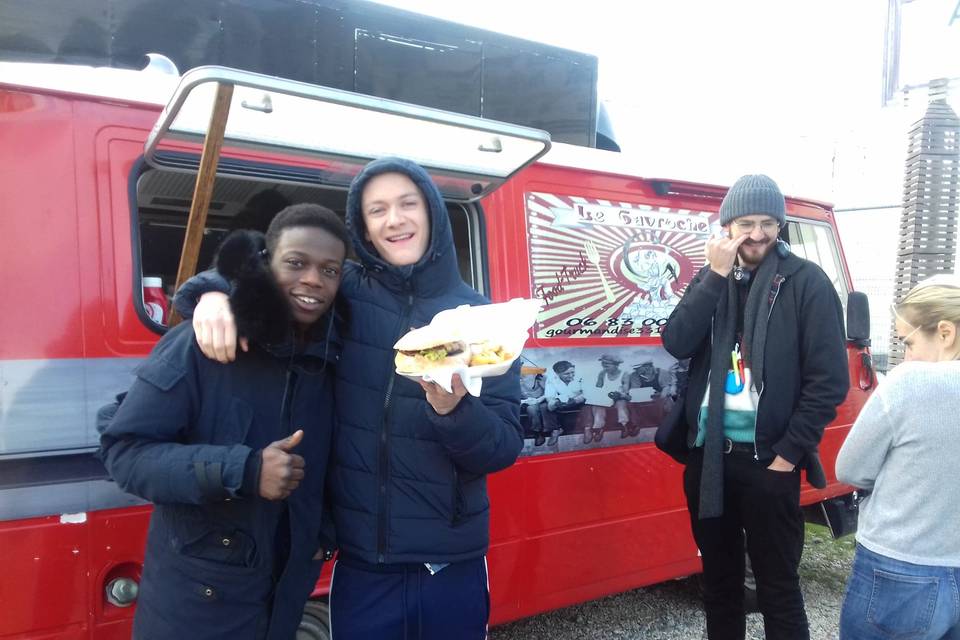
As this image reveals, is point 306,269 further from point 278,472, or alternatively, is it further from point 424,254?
point 278,472

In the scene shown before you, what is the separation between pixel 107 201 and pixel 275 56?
102 cm

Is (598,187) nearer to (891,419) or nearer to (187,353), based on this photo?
(891,419)

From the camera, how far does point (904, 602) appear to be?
6.39 feet

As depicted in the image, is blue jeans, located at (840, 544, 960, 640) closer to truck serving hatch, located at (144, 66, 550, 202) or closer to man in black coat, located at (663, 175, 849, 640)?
man in black coat, located at (663, 175, 849, 640)

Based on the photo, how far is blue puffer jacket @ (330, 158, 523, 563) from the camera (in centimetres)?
162

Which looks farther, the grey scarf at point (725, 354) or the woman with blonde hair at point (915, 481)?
the grey scarf at point (725, 354)

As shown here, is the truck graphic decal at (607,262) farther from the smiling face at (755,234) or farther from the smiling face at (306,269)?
the smiling face at (306,269)

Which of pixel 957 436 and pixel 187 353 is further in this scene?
pixel 957 436

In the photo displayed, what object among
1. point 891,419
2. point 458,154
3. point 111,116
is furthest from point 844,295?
point 111,116

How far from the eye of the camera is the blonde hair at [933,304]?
1.97 meters

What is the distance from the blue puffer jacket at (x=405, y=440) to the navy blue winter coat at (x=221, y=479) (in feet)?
0.27

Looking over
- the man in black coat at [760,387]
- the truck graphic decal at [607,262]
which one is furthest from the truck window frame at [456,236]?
the man in black coat at [760,387]

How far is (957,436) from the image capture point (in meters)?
1.90

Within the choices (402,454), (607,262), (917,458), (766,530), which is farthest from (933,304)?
(402,454)
